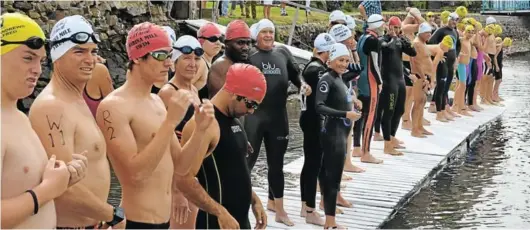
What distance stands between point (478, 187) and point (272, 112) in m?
3.67

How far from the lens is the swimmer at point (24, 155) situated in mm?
2918

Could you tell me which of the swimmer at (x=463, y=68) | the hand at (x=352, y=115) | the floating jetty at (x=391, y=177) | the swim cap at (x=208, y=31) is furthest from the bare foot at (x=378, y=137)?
the swim cap at (x=208, y=31)

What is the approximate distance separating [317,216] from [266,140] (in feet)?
2.88

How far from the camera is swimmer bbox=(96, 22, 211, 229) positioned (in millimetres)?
3783

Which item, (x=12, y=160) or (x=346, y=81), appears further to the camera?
(x=346, y=81)

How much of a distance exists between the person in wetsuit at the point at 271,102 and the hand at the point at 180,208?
1.90m

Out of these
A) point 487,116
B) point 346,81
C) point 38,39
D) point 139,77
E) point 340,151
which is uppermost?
point 38,39

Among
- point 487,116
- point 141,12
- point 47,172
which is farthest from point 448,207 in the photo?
point 141,12

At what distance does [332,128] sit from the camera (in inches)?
266

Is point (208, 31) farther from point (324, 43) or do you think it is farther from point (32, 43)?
point (32, 43)

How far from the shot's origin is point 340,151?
263 inches

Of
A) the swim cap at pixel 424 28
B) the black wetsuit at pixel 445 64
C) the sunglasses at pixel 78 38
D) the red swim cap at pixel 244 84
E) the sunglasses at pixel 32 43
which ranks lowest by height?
the black wetsuit at pixel 445 64

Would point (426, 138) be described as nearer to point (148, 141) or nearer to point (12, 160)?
point (148, 141)

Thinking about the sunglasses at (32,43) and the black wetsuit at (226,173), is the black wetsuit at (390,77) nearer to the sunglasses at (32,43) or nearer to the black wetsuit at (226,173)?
the black wetsuit at (226,173)
